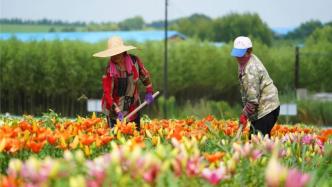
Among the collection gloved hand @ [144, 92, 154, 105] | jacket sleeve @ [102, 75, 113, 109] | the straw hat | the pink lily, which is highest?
the straw hat

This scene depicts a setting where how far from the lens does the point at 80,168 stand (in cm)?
344

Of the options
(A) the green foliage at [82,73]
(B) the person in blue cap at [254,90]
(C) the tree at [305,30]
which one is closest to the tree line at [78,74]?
(A) the green foliage at [82,73]

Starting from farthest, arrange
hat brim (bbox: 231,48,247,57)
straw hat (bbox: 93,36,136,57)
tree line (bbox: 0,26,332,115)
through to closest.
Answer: tree line (bbox: 0,26,332,115), straw hat (bbox: 93,36,136,57), hat brim (bbox: 231,48,247,57)

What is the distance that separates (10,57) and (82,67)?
2719mm

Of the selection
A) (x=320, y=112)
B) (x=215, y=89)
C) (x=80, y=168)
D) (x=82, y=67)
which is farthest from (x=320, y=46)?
(x=80, y=168)

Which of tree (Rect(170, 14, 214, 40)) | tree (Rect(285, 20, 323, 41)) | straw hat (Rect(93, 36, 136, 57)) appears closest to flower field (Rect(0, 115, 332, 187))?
straw hat (Rect(93, 36, 136, 57))

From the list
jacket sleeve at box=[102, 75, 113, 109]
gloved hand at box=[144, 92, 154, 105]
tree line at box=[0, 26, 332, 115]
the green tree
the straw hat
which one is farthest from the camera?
the green tree

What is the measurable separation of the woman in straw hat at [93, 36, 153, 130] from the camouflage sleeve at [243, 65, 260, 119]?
4.10 feet

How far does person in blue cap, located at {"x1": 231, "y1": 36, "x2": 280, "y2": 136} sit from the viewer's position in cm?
739

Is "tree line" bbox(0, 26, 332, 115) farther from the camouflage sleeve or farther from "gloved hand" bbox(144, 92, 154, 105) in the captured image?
the camouflage sleeve

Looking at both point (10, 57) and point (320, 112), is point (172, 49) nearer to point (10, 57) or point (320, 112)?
point (10, 57)

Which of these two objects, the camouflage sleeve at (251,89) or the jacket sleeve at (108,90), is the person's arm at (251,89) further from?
the jacket sleeve at (108,90)

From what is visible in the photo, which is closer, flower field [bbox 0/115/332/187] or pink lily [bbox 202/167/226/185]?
flower field [bbox 0/115/332/187]

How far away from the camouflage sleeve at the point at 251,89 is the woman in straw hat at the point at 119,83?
125 centimetres
